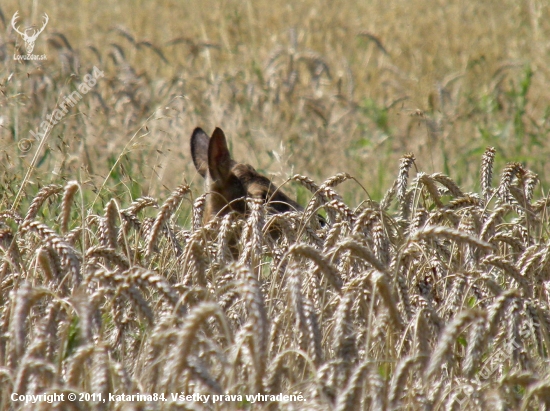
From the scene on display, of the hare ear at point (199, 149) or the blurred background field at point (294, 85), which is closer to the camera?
the hare ear at point (199, 149)

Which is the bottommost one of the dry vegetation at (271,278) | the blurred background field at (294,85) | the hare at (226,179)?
the dry vegetation at (271,278)

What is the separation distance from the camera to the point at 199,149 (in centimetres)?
660

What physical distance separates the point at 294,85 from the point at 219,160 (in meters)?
2.80

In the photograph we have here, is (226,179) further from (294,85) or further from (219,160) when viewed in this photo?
(294,85)

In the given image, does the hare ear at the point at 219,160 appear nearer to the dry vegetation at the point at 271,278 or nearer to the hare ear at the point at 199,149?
the hare ear at the point at 199,149

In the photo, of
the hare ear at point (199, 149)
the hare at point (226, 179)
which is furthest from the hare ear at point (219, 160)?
the hare ear at point (199, 149)

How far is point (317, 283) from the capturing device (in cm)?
326

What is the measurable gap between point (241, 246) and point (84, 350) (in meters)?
1.61

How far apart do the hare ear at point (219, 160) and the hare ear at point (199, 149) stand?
0.29 meters

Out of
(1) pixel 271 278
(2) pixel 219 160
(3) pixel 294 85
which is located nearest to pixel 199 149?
(2) pixel 219 160

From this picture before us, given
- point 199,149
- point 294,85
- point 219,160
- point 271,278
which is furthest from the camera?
point 294,85

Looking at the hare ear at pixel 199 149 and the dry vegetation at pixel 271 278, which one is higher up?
the hare ear at pixel 199 149

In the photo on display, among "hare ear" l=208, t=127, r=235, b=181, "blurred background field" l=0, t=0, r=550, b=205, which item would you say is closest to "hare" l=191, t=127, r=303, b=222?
"hare ear" l=208, t=127, r=235, b=181

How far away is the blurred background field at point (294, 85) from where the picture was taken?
22.7ft
